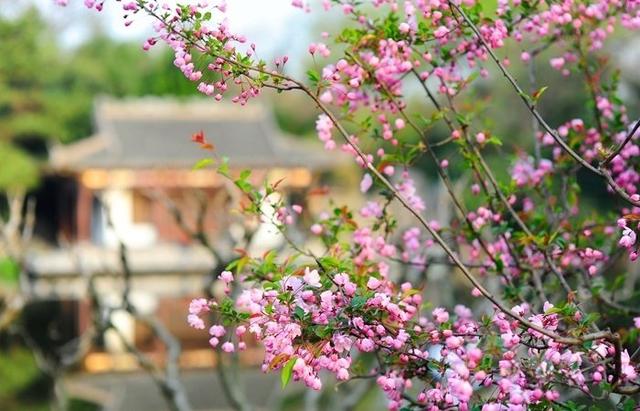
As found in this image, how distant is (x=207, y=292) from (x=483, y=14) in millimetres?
3287

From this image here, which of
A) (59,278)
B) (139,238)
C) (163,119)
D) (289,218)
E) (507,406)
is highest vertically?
(163,119)

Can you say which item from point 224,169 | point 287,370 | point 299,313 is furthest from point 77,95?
point 287,370

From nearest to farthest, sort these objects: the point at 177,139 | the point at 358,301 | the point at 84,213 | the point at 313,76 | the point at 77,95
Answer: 1. the point at 358,301
2. the point at 313,76
3. the point at 84,213
4. the point at 177,139
5. the point at 77,95

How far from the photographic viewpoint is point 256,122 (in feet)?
92.3

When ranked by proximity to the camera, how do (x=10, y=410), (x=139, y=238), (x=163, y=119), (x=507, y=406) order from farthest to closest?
(x=163, y=119), (x=139, y=238), (x=10, y=410), (x=507, y=406)

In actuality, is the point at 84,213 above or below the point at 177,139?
below

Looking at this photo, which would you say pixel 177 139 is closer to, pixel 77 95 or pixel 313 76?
pixel 77 95

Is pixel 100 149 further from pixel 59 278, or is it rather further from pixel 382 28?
pixel 382 28

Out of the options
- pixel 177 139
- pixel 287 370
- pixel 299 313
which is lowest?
pixel 287 370

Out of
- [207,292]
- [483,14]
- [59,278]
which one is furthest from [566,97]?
[483,14]

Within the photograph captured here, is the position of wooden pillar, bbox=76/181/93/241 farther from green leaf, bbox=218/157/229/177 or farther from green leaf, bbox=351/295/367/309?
green leaf, bbox=351/295/367/309

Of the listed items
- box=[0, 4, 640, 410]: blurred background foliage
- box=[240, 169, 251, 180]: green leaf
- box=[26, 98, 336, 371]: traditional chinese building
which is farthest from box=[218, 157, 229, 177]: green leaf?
box=[26, 98, 336, 371]: traditional chinese building

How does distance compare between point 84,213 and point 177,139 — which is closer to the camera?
point 84,213

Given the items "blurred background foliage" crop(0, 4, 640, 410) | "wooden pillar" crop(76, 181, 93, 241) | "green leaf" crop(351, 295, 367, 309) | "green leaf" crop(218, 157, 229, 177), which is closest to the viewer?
"green leaf" crop(351, 295, 367, 309)
